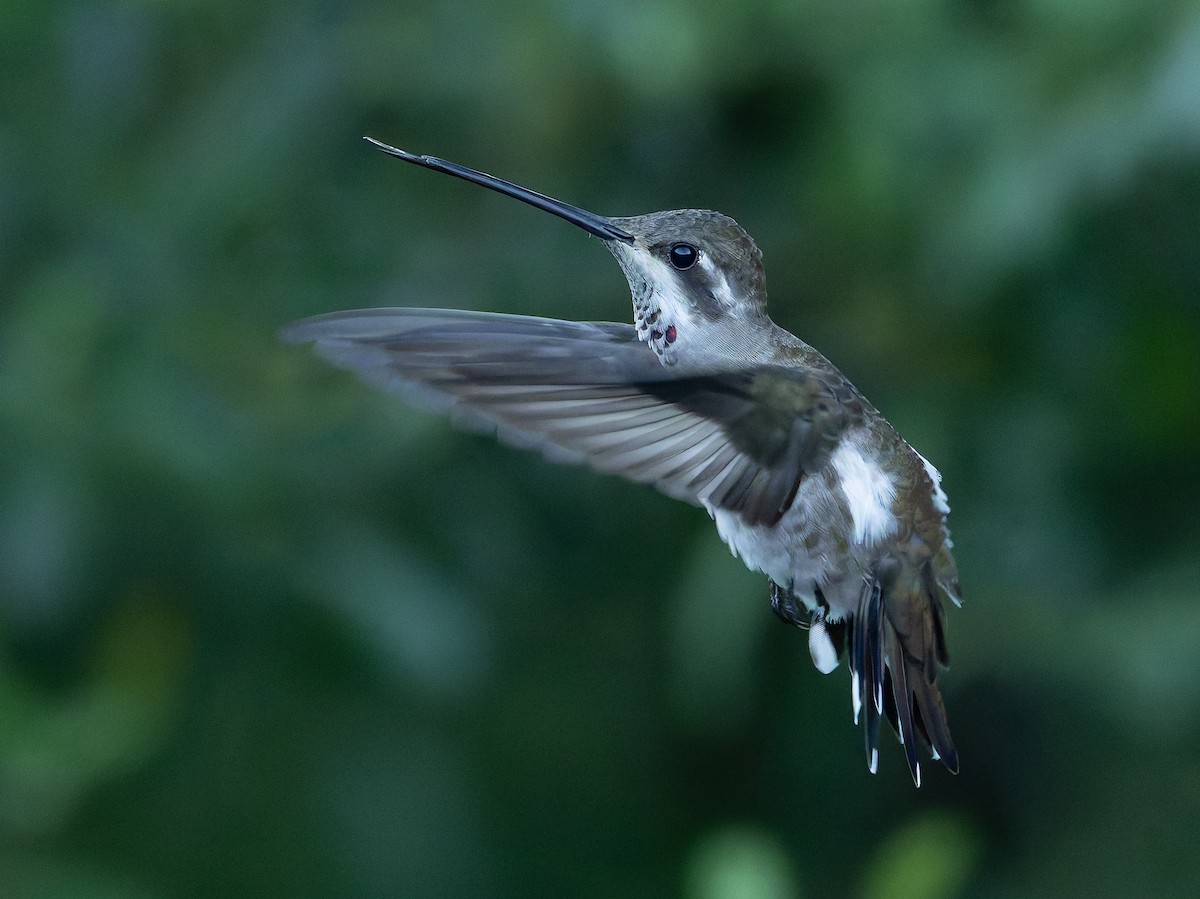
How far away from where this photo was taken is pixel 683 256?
113 centimetres

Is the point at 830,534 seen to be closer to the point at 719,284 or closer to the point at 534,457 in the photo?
the point at 719,284

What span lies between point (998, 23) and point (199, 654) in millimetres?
1435

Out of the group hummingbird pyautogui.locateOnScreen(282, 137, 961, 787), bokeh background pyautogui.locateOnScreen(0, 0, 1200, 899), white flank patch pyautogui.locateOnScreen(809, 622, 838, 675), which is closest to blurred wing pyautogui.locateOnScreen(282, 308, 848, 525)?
hummingbird pyautogui.locateOnScreen(282, 137, 961, 787)

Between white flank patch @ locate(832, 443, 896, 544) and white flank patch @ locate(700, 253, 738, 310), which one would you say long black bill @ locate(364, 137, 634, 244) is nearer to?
white flank patch @ locate(700, 253, 738, 310)

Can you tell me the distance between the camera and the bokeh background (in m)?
1.84

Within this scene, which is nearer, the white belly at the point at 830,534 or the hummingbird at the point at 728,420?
the hummingbird at the point at 728,420

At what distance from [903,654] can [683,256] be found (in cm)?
38

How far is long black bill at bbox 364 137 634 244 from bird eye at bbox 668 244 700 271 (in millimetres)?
36

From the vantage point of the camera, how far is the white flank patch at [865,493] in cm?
115

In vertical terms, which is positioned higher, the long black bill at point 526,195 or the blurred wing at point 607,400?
the long black bill at point 526,195

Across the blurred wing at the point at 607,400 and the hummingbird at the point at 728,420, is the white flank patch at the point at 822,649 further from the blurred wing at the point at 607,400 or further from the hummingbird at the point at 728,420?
the blurred wing at the point at 607,400

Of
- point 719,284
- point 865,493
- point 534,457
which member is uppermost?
point 719,284

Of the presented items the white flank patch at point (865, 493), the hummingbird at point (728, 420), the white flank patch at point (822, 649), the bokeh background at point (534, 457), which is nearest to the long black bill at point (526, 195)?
the hummingbird at point (728, 420)

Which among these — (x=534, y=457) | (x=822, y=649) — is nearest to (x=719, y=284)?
(x=822, y=649)
